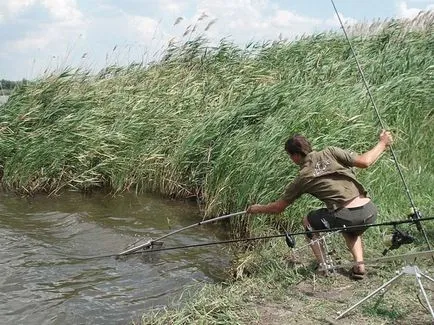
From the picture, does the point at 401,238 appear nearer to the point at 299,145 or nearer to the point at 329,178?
the point at 329,178

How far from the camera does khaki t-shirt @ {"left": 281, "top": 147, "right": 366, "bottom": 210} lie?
419 centimetres

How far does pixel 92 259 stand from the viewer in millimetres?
5957

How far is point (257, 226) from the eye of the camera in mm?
5855

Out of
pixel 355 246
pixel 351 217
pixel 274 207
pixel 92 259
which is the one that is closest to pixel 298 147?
pixel 274 207

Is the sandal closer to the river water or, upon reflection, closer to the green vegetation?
the green vegetation

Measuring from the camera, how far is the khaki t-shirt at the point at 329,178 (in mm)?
4188

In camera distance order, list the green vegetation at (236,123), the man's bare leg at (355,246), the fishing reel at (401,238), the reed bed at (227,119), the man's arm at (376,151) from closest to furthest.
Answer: the fishing reel at (401,238)
the man's arm at (376,151)
the man's bare leg at (355,246)
the green vegetation at (236,123)
the reed bed at (227,119)

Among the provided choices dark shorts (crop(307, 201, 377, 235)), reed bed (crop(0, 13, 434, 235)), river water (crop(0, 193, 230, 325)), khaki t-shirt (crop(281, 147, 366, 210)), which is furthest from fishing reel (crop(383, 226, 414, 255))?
river water (crop(0, 193, 230, 325))

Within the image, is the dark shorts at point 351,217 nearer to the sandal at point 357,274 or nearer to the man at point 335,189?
the man at point 335,189

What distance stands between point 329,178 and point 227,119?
3.56 meters

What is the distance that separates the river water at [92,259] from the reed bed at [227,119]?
0.43 meters

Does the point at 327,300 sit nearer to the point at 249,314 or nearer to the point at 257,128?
the point at 249,314

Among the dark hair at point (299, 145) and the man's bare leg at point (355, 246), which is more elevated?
the dark hair at point (299, 145)

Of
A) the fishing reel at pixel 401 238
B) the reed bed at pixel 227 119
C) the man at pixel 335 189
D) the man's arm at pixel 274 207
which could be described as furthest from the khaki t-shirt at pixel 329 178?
the reed bed at pixel 227 119
